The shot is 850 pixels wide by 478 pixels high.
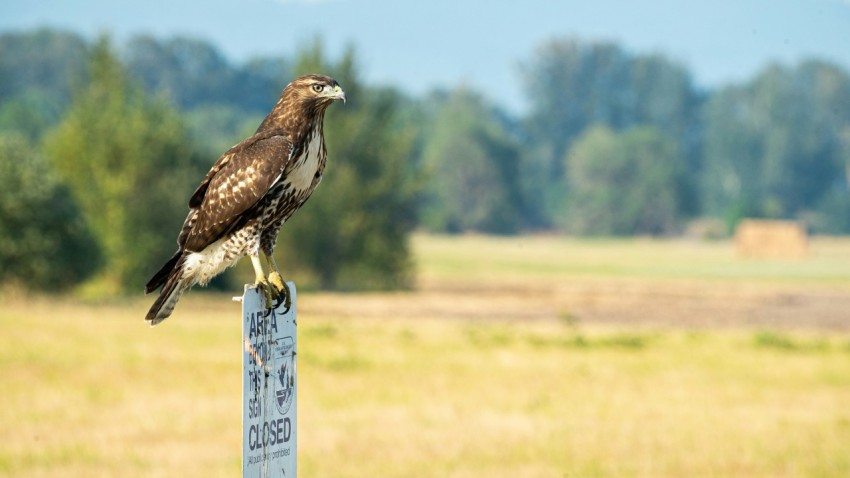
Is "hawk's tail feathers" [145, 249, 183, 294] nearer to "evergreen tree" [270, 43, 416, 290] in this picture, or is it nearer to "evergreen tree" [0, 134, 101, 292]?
"evergreen tree" [0, 134, 101, 292]

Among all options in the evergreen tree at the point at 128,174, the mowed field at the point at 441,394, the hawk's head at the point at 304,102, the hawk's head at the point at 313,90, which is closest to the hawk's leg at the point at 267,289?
the hawk's head at the point at 304,102

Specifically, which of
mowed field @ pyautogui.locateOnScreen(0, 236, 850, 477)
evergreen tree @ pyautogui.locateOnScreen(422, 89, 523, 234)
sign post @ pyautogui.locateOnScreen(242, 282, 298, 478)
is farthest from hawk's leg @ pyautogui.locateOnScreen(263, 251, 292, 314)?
evergreen tree @ pyautogui.locateOnScreen(422, 89, 523, 234)

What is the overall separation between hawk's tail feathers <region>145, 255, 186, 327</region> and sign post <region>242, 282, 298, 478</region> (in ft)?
2.35

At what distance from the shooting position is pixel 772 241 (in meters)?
121

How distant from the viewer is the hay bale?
120312mm

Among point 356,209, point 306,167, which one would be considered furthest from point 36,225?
point 306,167

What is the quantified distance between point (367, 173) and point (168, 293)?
66.7m

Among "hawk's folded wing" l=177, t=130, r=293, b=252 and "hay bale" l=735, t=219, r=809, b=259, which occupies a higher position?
"hawk's folded wing" l=177, t=130, r=293, b=252

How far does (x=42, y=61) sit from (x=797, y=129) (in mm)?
98887

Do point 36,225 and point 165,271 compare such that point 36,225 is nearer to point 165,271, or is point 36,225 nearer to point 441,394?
point 441,394

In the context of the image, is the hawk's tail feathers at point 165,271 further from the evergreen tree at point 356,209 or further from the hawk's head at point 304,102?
the evergreen tree at point 356,209

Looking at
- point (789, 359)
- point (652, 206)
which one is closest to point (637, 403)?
point (789, 359)

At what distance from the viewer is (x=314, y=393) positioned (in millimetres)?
26531

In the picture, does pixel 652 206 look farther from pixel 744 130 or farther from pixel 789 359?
pixel 789 359
